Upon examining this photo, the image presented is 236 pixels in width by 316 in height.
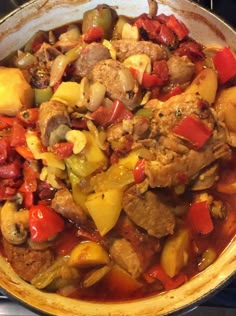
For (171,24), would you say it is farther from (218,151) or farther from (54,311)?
(54,311)

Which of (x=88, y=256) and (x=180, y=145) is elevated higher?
(x=180, y=145)

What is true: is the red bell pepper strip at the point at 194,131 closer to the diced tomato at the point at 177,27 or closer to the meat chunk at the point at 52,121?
the meat chunk at the point at 52,121

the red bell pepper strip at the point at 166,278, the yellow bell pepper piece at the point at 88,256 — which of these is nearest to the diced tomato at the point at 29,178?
the yellow bell pepper piece at the point at 88,256

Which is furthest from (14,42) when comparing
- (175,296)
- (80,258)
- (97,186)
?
(175,296)

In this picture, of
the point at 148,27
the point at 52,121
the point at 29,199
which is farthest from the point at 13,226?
the point at 148,27

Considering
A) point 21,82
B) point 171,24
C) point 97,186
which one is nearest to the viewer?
point 97,186

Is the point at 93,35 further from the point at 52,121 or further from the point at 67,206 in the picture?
the point at 67,206

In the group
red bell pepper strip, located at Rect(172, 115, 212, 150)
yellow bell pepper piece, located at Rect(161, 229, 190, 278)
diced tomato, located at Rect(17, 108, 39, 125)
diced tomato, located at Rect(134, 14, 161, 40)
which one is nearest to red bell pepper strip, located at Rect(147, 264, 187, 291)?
yellow bell pepper piece, located at Rect(161, 229, 190, 278)
